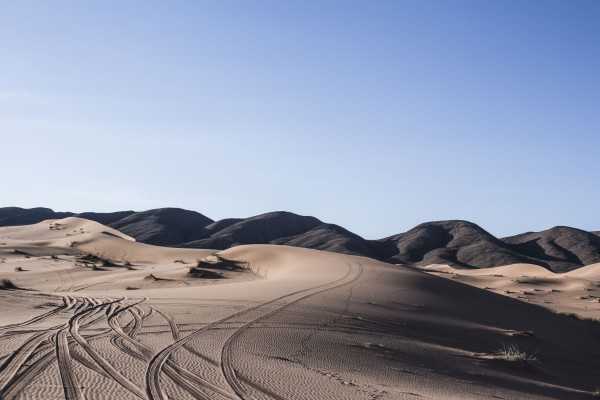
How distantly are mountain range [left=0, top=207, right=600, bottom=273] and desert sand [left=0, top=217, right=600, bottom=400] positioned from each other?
55.4 meters

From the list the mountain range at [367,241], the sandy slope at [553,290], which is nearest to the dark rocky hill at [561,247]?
the mountain range at [367,241]

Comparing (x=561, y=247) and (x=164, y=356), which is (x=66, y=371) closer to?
(x=164, y=356)

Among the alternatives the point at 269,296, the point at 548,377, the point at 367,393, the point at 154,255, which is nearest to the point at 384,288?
the point at 269,296

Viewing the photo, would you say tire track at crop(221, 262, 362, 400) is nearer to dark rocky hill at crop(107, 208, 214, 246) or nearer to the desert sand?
the desert sand

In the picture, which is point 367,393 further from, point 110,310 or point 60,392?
point 110,310

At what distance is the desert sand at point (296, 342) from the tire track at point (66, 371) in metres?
0.02

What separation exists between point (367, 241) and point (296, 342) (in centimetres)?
7986

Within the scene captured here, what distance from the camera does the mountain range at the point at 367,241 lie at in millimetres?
77812

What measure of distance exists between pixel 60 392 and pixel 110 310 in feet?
24.8

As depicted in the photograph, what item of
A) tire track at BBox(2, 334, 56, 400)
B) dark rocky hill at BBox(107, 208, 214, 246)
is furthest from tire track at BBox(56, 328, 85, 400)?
dark rocky hill at BBox(107, 208, 214, 246)

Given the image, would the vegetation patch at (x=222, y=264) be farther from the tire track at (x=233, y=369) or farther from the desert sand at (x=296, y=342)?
the tire track at (x=233, y=369)

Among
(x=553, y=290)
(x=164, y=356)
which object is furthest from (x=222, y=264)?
(x=553, y=290)

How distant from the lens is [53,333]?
9969mm

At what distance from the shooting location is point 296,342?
10734 mm
